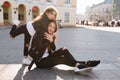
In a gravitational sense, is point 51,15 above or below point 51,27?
above

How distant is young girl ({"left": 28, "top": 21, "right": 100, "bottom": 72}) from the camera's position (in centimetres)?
564

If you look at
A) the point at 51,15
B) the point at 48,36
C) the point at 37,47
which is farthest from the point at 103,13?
the point at 37,47

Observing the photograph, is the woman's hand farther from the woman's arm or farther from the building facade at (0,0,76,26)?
the building facade at (0,0,76,26)

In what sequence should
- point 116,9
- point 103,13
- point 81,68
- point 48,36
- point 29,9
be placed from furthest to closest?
point 103,13, point 116,9, point 29,9, point 48,36, point 81,68

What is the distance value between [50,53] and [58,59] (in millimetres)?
231

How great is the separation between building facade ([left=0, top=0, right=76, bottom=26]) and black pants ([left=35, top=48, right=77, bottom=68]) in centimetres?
2864

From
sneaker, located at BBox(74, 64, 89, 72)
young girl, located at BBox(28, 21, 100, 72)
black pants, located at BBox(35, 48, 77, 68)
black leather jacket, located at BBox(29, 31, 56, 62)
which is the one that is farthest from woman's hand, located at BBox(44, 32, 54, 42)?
sneaker, located at BBox(74, 64, 89, 72)

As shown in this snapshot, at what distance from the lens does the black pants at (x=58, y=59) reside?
5633 millimetres

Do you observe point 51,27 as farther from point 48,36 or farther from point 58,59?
point 58,59

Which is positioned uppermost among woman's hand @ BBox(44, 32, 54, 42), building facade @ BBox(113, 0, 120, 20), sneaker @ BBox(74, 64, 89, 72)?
building facade @ BBox(113, 0, 120, 20)

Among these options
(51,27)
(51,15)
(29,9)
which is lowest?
(51,27)

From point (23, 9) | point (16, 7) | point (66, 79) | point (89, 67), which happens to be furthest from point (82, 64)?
point (23, 9)

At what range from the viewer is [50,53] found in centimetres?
585

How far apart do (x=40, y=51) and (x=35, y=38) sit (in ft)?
0.97
